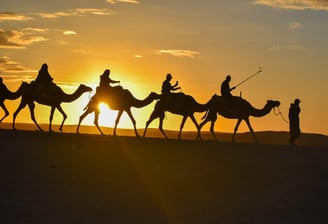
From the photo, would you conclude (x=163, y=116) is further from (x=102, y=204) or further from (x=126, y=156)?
(x=102, y=204)

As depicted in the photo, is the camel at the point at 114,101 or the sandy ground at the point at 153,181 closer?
the sandy ground at the point at 153,181

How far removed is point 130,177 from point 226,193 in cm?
287

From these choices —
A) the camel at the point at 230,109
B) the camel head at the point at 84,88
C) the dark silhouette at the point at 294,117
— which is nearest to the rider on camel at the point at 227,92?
the camel at the point at 230,109

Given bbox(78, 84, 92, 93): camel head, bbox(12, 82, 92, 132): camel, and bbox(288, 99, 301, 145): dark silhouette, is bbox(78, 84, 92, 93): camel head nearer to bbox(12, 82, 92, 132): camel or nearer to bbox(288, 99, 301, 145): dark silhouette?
bbox(12, 82, 92, 132): camel

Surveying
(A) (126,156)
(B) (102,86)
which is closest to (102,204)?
(A) (126,156)

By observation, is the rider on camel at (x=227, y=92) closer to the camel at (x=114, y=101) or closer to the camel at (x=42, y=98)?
the camel at (x=114, y=101)

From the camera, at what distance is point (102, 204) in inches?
899

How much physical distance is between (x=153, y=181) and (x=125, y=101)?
10.4 meters

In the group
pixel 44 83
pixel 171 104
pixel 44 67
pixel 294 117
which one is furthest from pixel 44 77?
pixel 294 117

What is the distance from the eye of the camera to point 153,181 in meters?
25.8

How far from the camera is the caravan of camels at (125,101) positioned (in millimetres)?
34969

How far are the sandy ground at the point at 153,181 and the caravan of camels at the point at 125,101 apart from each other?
9.11 ft

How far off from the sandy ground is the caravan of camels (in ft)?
9.11

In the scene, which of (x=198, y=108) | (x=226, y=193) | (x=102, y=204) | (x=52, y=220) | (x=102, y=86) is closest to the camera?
(x=52, y=220)
